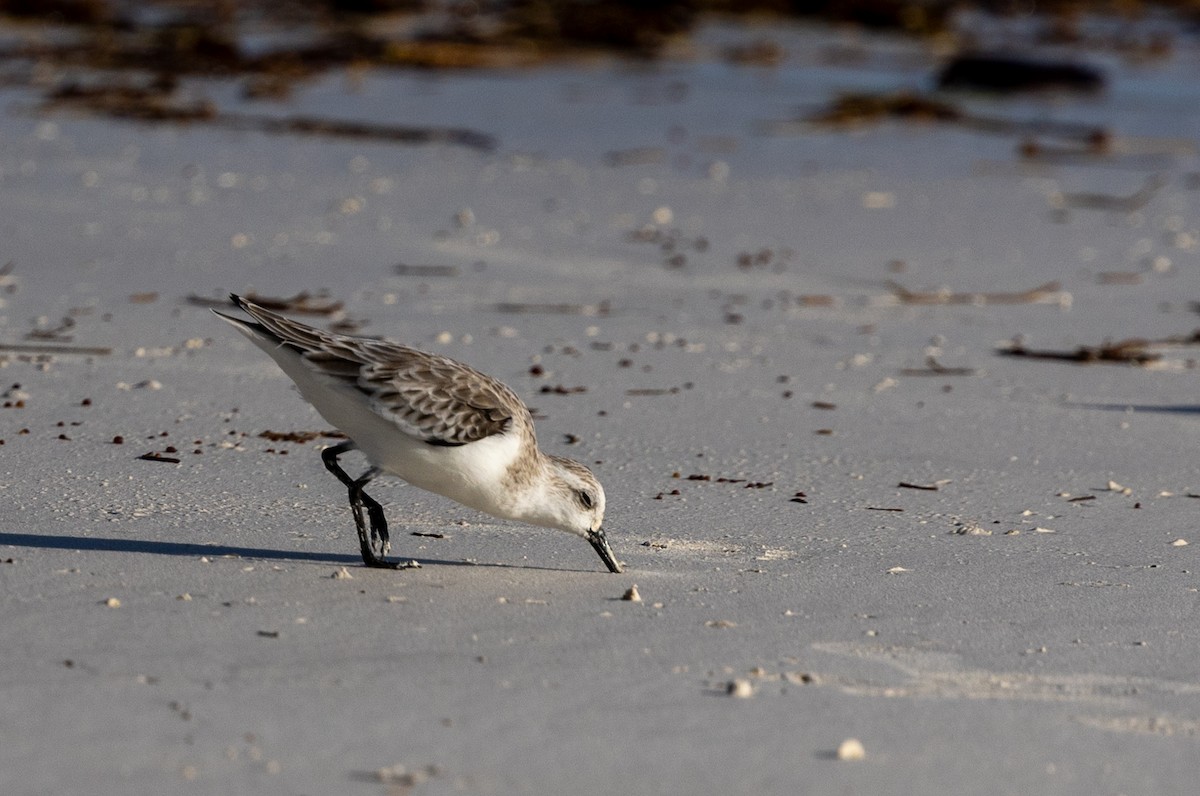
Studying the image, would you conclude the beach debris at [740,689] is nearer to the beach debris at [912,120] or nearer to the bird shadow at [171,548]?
the bird shadow at [171,548]

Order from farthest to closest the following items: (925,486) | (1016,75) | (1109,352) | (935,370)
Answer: (1016,75) < (1109,352) < (935,370) < (925,486)

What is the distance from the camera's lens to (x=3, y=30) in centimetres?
1741

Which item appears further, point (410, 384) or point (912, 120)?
point (912, 120)

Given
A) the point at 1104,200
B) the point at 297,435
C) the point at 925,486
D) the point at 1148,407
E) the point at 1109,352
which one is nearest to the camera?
the point at 925,486

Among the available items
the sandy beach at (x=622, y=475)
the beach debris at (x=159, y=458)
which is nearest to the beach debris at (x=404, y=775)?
the sandy beach at (x=622, y=475)

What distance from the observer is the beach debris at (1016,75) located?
17.1 m

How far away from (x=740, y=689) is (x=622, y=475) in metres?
2.11

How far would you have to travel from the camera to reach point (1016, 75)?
56.4ft

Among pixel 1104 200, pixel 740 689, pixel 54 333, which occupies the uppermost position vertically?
pixel 740 689

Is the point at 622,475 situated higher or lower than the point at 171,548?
lower

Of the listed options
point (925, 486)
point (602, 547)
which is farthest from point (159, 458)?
point (925, 486)

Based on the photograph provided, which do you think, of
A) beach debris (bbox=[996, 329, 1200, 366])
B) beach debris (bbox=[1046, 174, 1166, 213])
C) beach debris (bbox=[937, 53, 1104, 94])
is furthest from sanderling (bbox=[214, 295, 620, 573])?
beach debris (bbox=[937, 53, 1104, 94])

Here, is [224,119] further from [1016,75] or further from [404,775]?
[404,775]

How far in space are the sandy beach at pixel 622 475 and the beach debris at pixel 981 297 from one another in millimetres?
36
